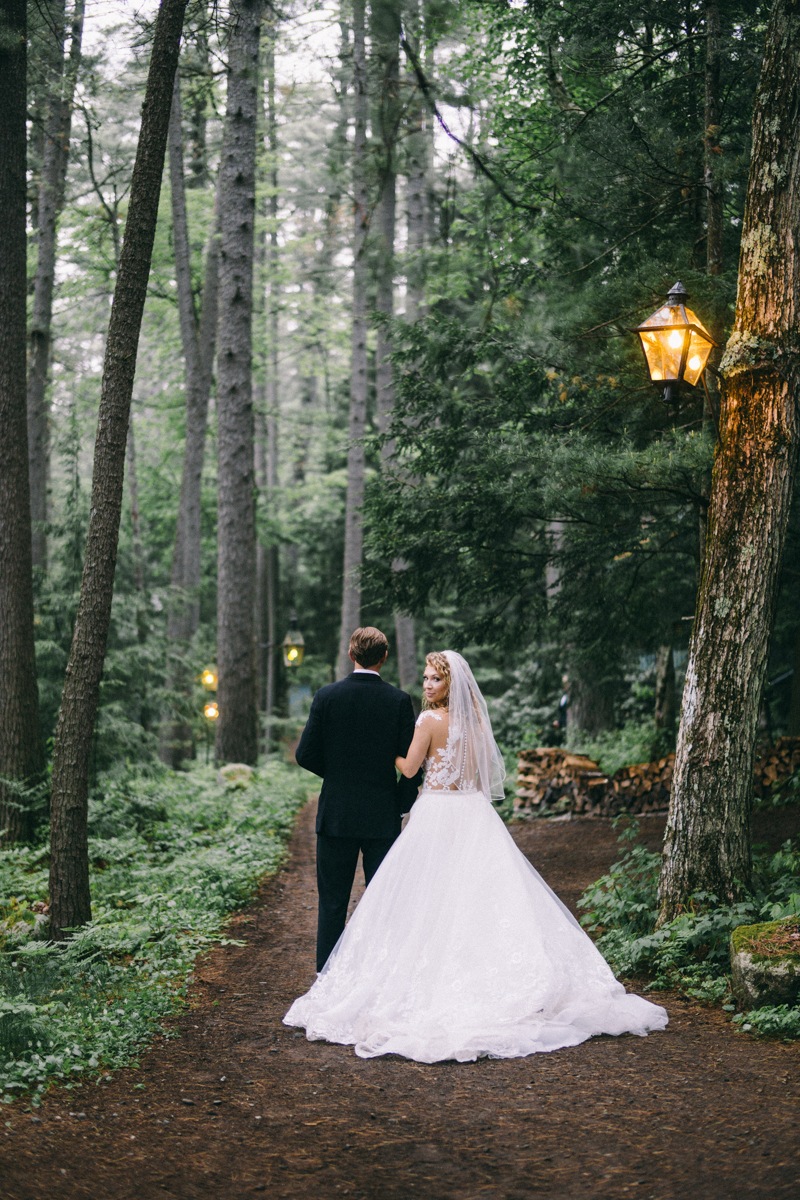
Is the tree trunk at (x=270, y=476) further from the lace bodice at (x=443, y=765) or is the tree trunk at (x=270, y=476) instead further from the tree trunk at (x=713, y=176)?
the lace bodice at (x=443, y=765)

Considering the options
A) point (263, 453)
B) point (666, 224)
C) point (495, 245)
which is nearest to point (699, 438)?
point (666, 224)

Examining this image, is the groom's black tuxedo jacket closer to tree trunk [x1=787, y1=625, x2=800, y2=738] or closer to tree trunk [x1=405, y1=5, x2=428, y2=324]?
tree trunk [x1=405, y1=5, x2=428, y2=324]

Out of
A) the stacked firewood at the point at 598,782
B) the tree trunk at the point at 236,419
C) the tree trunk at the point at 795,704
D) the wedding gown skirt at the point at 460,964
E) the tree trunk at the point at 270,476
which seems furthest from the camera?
the tree trunk at the point at 270,476

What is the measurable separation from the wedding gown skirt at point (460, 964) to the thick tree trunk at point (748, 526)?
128cm

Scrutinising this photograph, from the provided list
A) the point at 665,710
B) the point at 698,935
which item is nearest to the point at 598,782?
the point at 665,710

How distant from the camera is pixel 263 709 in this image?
3309 centimetres

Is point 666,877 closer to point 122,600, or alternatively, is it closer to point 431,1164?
point 431,1164

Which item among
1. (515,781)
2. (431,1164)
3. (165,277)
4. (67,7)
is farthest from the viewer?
(165,277)

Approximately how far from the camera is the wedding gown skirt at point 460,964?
4555 millimetres

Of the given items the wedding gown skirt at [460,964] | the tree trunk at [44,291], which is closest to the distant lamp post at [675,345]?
the wedding gown skirt at [460,964]

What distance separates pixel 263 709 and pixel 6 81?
86.5ft

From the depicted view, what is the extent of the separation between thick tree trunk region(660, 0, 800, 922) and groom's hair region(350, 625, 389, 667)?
86.2 inches

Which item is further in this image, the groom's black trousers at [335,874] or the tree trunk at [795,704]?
the tree trunk at [795,704]

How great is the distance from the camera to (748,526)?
5902 mm
